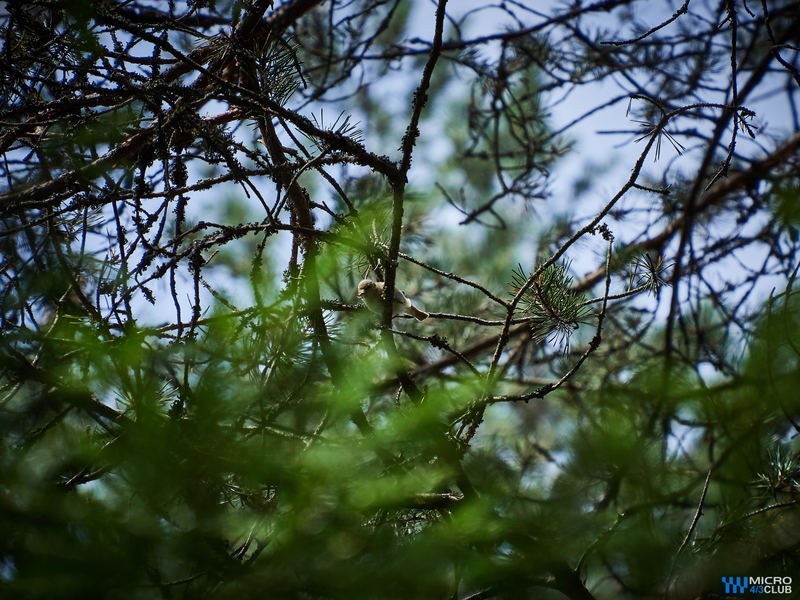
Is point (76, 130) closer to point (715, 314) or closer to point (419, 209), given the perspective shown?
point (419, 209)

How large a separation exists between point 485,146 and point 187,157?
174cm

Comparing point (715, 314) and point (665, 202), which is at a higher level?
point (665, 202)

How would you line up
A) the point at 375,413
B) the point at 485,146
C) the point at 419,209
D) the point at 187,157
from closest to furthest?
the point at 187,157, the point at 375,413, the point at 419,209, the point at 485,146

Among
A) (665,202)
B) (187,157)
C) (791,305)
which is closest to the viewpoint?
(791,305)

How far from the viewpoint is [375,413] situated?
4.22 feet

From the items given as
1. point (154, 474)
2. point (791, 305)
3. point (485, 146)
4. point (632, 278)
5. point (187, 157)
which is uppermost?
point (485, 146)

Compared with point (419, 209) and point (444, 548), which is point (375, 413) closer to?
point (444, 548)

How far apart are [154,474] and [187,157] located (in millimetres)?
620

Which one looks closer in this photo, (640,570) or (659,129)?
(640,570)

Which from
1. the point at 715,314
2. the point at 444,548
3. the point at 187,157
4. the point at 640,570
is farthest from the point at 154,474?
the point at 715,314

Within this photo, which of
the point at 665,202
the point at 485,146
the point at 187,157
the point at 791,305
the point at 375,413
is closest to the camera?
the point at 791,305

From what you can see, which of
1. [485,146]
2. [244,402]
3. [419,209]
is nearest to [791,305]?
[244,402]

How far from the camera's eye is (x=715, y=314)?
7.04 ft

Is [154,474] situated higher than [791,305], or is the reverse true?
A: [791,305]
